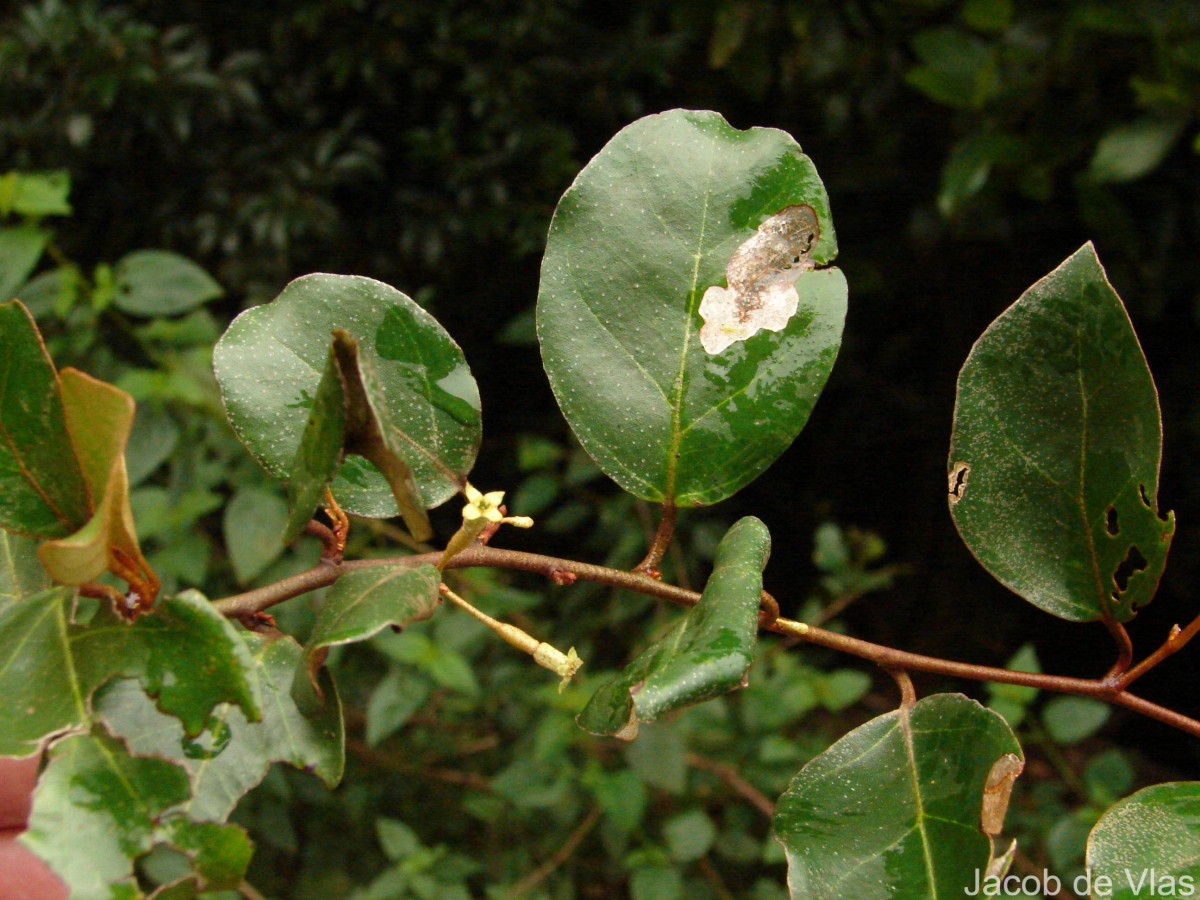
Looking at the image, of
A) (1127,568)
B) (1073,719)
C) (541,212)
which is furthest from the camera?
(541,212)

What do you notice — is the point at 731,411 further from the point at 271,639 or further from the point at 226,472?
the point at 226,472

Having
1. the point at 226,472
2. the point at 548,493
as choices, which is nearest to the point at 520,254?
the point at 548,493

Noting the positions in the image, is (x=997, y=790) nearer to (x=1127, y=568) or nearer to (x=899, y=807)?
(x=899, y=807)

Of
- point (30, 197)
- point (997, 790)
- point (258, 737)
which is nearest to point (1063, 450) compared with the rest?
point (997, 790)

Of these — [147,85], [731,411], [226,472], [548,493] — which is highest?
[731,411]

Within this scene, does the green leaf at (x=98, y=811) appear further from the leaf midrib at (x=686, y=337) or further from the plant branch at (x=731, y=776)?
the plant branch at (x=731, y=776)

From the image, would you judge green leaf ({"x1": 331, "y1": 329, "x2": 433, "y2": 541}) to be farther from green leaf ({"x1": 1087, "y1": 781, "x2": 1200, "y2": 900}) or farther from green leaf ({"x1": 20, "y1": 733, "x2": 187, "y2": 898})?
green leaf ({"x1": 1087, "y1": 781, "x2": 1200, "y2": 900})
